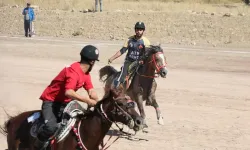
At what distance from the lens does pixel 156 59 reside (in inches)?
578

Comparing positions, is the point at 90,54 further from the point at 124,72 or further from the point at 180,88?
the point at 180,88

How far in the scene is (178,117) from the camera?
659 inches

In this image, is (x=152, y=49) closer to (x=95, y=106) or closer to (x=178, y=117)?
(x=178, y=117)

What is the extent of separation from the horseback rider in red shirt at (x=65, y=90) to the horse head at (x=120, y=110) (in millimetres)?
306

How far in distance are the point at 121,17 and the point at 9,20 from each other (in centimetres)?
844

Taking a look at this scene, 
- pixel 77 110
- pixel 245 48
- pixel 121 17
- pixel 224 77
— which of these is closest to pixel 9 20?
pixel 121 17

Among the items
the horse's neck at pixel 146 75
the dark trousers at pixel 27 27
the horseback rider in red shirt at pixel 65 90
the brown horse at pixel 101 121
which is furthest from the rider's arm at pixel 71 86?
the dark trousers at pixel 27 27

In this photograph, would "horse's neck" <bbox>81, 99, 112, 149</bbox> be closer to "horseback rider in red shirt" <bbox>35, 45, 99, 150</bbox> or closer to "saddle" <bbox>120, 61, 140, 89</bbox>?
"horseback rider in red shirt" <bbox>35, 45, 99, 150</bbox>

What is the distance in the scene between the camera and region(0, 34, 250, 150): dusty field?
14.4 m

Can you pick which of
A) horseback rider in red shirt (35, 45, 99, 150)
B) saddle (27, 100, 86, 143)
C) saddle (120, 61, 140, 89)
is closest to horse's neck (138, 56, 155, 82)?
saddle (120, 61, 140, 89)

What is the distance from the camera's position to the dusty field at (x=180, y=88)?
14406 millimetres

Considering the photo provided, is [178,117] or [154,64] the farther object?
[178,117]

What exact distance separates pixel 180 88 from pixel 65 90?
12932mm

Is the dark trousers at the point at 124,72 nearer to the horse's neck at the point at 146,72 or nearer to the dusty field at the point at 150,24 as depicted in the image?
the horse's neck at the point at 146,72
